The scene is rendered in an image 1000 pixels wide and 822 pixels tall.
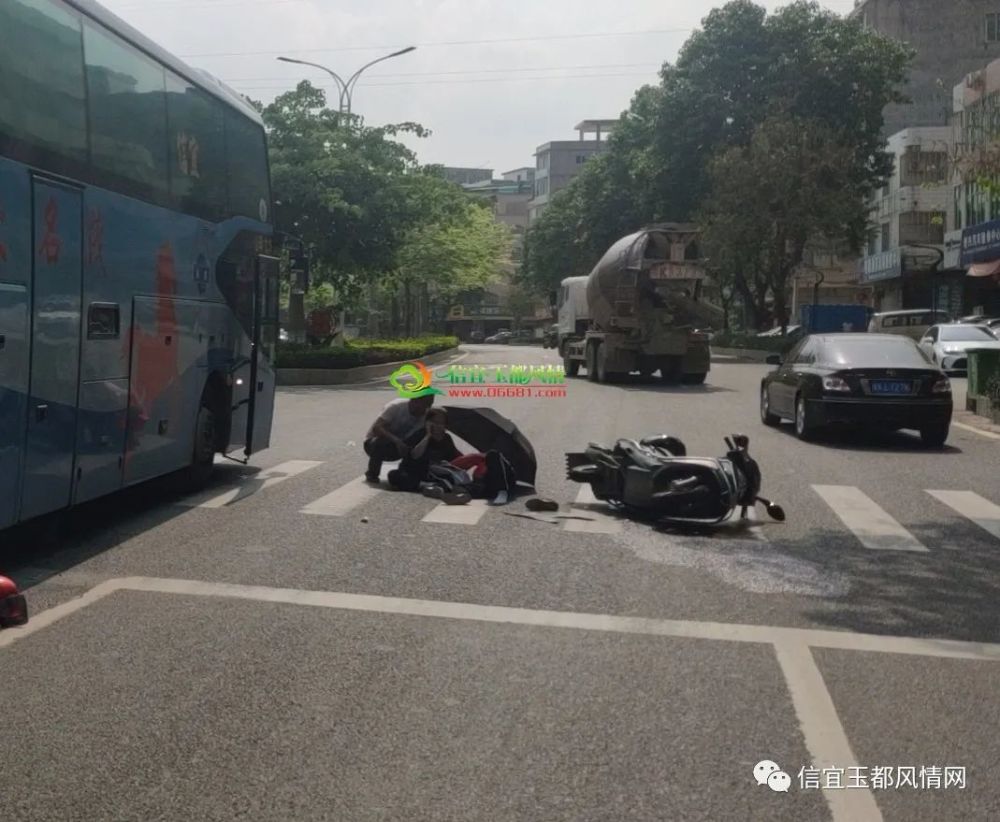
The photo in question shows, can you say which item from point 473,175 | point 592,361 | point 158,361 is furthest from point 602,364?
point 473,175

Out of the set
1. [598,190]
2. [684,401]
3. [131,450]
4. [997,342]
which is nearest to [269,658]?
[131,450]

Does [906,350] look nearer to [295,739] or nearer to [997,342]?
[295,739]

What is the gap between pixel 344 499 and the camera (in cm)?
1140

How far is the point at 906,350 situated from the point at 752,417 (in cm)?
459

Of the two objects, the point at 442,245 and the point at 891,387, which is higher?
the point at 442,245

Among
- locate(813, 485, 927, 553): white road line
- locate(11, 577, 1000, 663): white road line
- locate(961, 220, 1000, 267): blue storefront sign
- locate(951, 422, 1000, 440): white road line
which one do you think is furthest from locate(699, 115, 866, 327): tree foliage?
locate(11, 577, 1000, 663): white road line

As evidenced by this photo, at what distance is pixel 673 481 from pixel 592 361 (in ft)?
73.5

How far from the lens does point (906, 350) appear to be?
16.7m

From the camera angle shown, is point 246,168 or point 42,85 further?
point 246,168

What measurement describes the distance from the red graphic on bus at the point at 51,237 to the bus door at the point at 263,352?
4.88m

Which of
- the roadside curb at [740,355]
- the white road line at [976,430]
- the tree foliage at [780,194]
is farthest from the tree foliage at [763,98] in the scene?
the white road line at [976,430]

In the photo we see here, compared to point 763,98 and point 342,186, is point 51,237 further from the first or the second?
point 763,98

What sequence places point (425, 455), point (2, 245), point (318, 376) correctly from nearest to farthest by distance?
point (2, 245) < point (425, 455) < point (318, 376)

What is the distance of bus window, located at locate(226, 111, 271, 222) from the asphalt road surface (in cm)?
291
